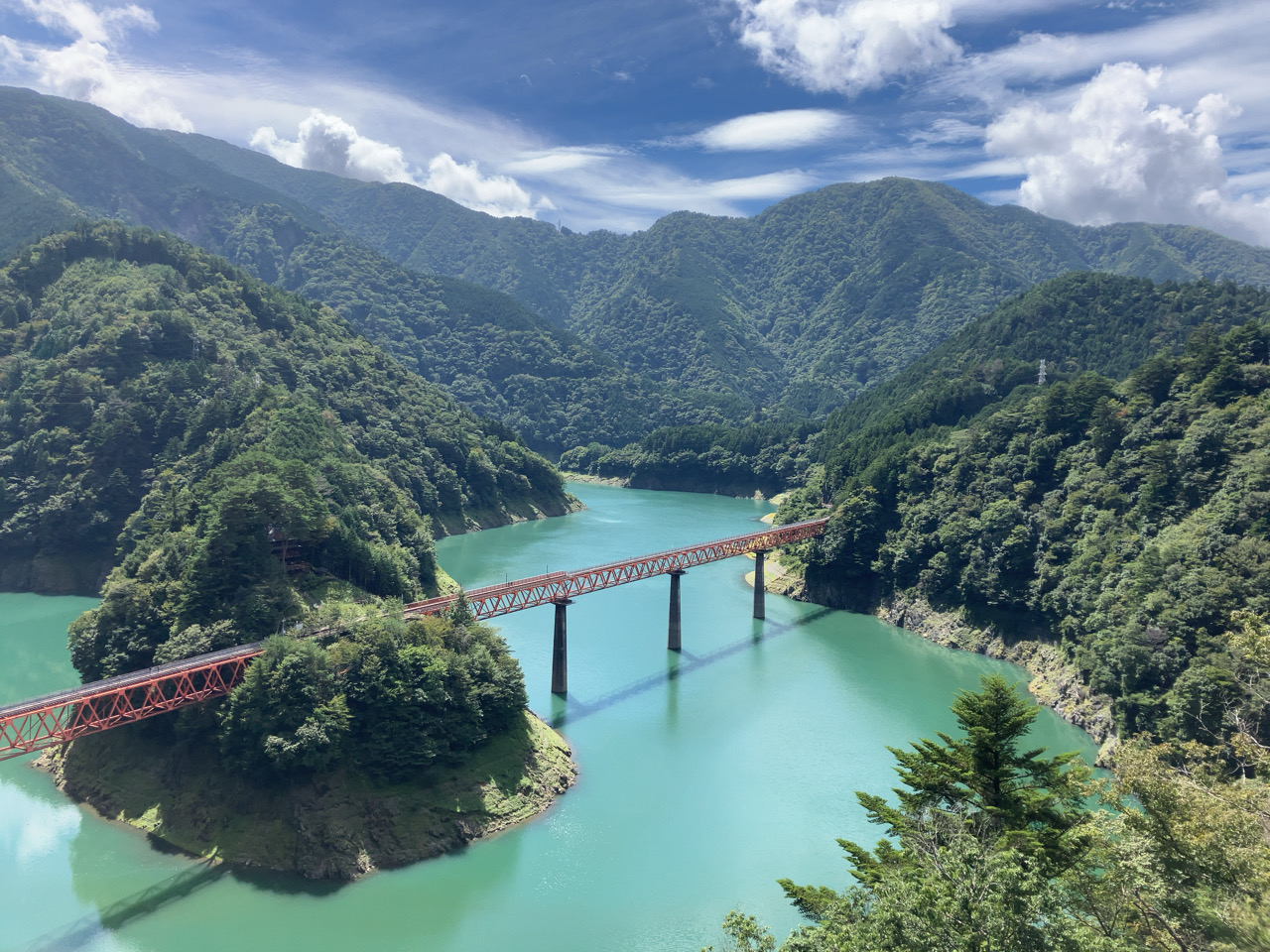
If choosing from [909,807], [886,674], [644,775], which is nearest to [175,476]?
[644,775]

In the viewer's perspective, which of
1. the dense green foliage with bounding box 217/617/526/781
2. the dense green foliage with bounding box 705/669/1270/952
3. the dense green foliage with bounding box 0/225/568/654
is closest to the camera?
the dense green foliage with bounding box 705/669/1270/952

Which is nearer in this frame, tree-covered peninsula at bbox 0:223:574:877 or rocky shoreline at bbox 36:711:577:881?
rocky shoreline at bbox 36:711:577:881

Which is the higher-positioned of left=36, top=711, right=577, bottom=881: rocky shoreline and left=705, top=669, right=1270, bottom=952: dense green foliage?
left=705, top=669, right=1270, bottom=952: dense green foliage

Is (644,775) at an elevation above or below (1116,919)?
below

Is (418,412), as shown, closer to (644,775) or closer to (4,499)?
(4,499)

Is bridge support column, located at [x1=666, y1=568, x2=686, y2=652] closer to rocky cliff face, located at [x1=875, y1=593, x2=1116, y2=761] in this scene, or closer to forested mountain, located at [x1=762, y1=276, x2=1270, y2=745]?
forested mountain, located at [x1=762, y1=276, x2=1270, y2=745]

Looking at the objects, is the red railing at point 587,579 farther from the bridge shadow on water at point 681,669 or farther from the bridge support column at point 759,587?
the bridge shadow on water at point 681,669

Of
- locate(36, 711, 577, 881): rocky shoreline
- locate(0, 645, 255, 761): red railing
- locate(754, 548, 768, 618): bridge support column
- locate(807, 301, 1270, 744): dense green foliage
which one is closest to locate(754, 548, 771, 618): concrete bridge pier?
locate(754, 548, 768, 618): bridge support column
